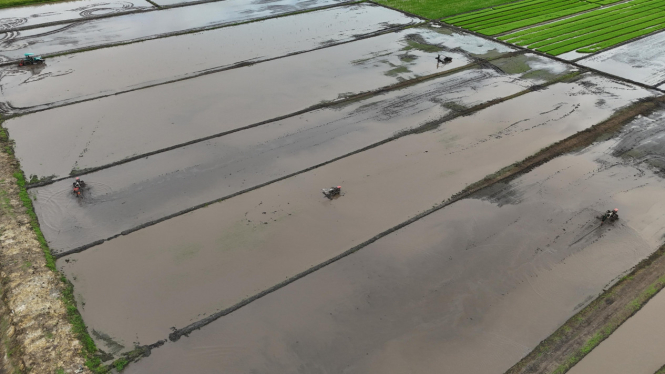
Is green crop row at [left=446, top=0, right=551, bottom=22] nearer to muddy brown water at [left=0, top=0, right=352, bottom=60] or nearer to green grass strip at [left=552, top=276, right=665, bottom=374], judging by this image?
muddy brown water at [left=0, top=0, right=352, bottom=60]

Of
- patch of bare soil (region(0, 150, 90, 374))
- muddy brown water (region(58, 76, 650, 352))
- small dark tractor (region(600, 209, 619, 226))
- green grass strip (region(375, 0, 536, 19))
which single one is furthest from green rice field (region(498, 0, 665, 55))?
patch of bare soil (region(0, 150, 90, 374))

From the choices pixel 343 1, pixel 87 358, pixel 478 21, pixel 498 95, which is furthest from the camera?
pixel 343 1

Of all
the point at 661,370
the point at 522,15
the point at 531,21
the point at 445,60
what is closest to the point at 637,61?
the point at 531,21

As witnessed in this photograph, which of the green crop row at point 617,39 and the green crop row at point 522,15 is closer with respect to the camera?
the green crop row at point 617,39

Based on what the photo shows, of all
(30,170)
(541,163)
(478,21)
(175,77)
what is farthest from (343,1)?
(30,170)

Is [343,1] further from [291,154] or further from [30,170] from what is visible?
[30,170]

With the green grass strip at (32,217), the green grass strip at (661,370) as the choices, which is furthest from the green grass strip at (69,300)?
the green grass strip at (661,370)

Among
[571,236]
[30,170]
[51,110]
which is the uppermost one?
[51,110]

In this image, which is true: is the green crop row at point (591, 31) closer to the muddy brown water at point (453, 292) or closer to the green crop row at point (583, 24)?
the green crop row at point (583, 24)
